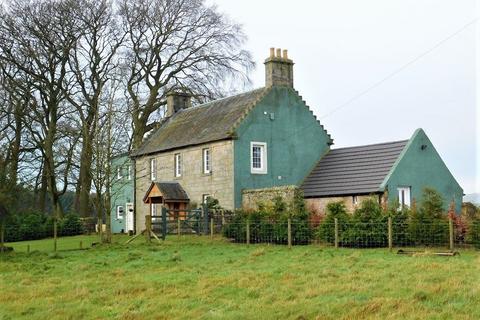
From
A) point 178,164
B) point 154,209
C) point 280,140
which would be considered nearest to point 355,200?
point 280,140

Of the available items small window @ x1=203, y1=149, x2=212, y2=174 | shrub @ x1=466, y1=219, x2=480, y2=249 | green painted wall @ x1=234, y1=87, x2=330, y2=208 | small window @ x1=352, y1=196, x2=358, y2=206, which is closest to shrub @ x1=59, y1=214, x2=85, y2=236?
small window @ x1=203, y1=149, x2=212, y2=174

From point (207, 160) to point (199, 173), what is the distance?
2.96 feet

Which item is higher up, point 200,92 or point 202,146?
point 200,92

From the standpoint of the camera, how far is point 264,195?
35750 millimetres

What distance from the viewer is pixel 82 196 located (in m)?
50.9

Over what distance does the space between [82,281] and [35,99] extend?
1305 inches

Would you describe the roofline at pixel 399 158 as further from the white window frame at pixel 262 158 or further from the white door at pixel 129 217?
the white door at pixel 129 217

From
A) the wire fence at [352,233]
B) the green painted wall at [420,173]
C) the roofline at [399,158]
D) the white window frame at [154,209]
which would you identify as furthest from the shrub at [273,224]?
the white window frame at [154,209]

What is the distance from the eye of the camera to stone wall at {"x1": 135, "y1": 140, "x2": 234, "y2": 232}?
123ft

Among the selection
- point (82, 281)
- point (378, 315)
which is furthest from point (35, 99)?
point (378, 315)

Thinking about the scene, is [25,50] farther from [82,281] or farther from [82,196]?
[82,281]

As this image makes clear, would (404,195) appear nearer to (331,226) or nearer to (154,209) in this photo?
(331,226)

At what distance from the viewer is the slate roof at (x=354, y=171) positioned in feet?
111

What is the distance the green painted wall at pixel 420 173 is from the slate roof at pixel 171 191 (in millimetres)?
13045
